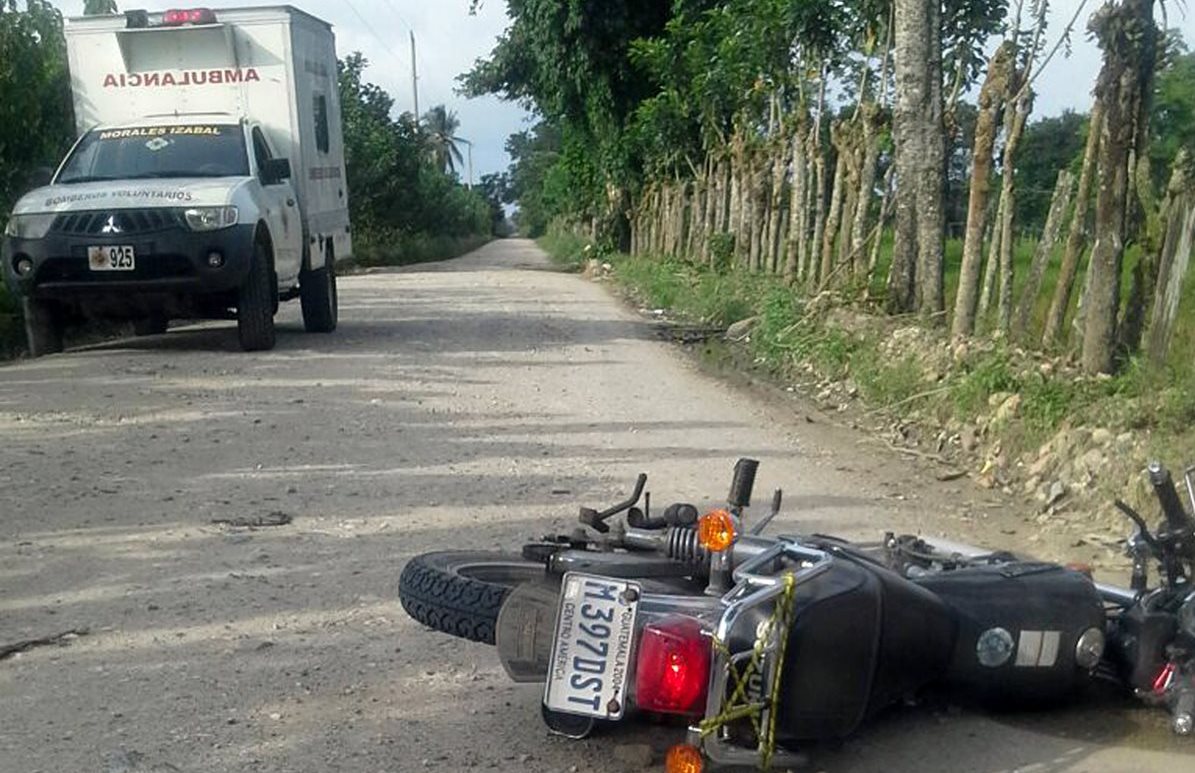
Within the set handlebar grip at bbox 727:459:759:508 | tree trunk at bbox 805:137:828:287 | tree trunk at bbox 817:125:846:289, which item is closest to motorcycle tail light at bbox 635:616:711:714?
handlebar grip at bbox 727:459:759:508

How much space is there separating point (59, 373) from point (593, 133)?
26.6m

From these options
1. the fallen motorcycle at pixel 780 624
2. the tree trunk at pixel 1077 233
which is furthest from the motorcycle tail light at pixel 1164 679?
the tree trunk at pixel 1077 233

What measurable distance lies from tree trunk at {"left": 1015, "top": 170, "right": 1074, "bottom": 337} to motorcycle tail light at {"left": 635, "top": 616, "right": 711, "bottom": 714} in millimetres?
6289

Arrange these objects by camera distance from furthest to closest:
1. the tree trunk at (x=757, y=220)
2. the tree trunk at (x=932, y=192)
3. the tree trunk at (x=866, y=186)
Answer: the tree trunk at (x=757, y=220) → the tree trunk at (x=866, y=186) → the tree trunk at (x=932, y=192)

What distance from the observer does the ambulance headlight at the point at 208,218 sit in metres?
11.8

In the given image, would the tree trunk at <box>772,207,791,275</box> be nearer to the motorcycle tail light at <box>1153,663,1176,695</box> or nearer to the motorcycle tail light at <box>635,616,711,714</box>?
the motorcycle tail light at <box>1153,663,1176,695</box>

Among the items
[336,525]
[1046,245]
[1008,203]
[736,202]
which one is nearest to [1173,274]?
[1046,245]

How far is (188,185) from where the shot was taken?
39.4 feet

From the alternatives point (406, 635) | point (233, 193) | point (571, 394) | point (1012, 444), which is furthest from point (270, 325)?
point (406, 635)

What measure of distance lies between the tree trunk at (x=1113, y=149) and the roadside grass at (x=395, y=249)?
33105 mm

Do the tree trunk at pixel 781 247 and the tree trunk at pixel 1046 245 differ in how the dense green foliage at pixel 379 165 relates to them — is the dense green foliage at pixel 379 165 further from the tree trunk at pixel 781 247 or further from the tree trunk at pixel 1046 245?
the tree trunk at pixel 1046 245

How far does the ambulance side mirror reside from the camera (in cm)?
1276

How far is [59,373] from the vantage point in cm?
1133

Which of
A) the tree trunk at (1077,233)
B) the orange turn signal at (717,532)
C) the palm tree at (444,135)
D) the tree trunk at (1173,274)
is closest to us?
the orange turn signal at (717,532)
